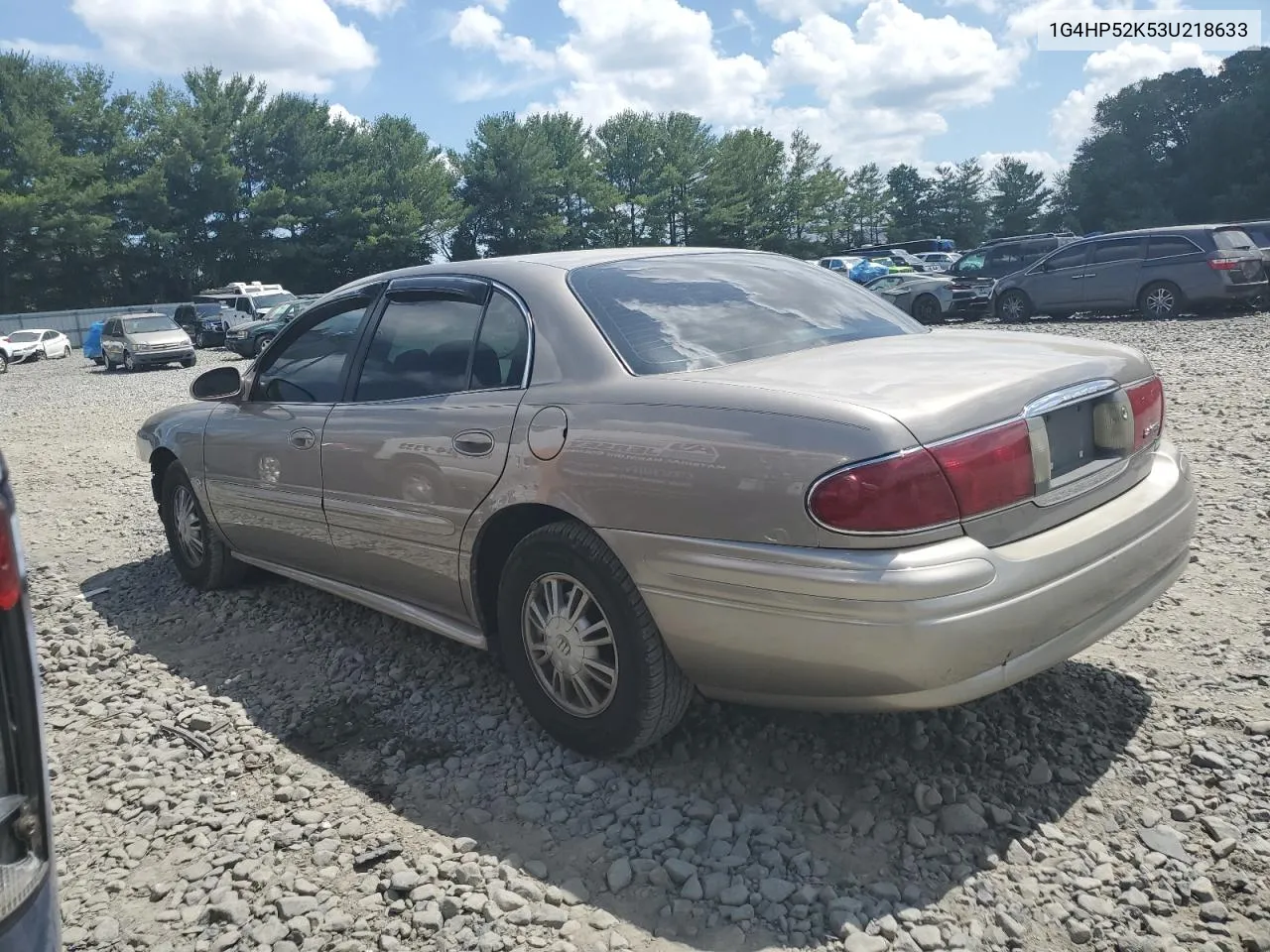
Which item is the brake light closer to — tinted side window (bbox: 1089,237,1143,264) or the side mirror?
the side mirror

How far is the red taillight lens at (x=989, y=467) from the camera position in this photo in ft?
7.86

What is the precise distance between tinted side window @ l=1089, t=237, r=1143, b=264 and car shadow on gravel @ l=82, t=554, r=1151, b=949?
14.6 meters

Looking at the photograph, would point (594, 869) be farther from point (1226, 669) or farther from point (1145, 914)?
point (1226, 669)

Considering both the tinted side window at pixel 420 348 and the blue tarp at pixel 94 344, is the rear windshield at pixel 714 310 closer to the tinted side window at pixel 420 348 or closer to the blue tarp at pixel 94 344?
the tinted side window at pixel 420 348

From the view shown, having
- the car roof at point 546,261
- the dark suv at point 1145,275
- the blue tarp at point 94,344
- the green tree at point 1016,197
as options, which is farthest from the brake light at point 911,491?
the green tree at point 1016,197

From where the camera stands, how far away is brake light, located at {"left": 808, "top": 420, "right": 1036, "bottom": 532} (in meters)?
2.34

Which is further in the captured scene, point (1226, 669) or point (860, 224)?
point (860, 224)

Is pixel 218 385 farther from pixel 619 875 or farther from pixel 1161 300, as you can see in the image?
pixel 1161 300

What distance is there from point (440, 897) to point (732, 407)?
144 cm

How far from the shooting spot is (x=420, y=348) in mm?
3666

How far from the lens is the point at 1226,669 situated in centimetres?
339

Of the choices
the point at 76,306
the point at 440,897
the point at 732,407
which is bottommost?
the point at 440,897

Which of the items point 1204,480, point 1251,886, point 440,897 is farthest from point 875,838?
point 1204,480

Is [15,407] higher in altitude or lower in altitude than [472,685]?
higher
